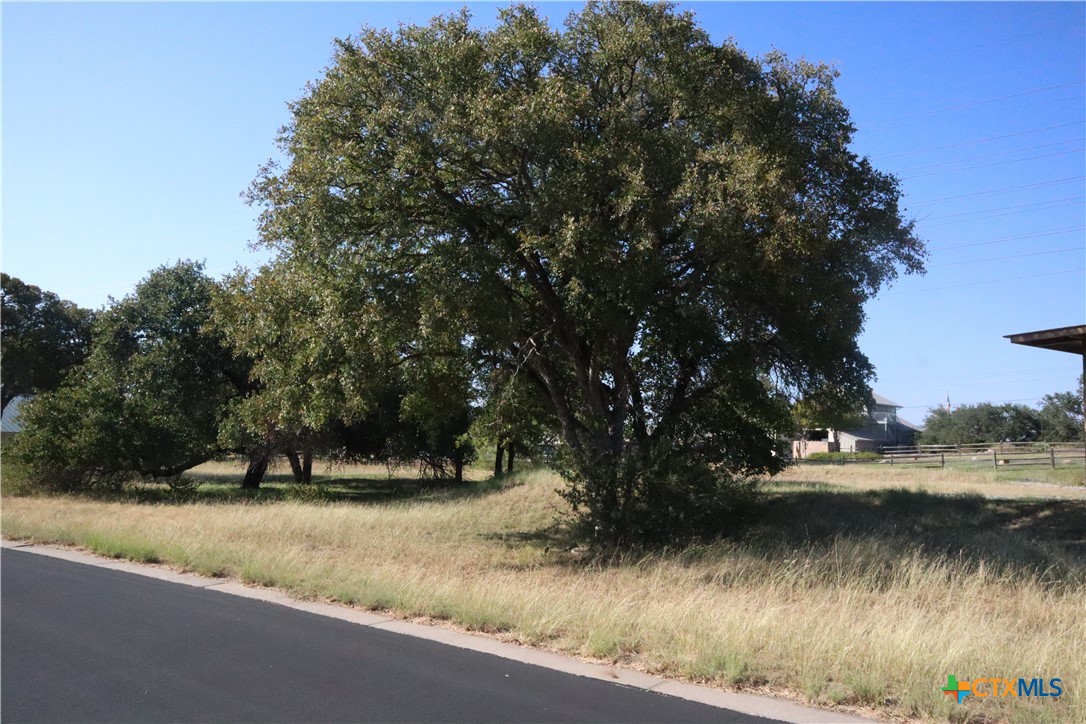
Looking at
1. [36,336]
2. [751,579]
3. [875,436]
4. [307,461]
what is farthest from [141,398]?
[875,436]

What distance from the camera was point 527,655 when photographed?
734 centimetres

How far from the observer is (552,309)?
15.1 metres

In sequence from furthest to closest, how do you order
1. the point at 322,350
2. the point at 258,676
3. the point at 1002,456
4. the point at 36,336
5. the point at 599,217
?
1. the point at 1002,456
2. the point at 36,336
3. the point at 322,350
4. the point at 599,217
5. the point at 258,676

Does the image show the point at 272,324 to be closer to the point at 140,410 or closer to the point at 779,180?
the point at 779,180

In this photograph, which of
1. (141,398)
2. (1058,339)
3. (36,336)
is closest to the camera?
(1058,339)

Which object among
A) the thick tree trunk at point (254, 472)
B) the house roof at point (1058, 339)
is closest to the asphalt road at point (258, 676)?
the house roof at point (1058, 339)

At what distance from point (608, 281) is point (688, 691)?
25.0 feet

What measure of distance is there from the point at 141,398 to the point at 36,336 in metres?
19.4

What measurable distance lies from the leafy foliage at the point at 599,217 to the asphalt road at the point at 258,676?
19.1ft

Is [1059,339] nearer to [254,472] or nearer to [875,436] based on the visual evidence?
[254,472]

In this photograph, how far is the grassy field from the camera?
652 cm

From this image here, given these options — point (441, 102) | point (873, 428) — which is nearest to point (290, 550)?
point (441, 102)

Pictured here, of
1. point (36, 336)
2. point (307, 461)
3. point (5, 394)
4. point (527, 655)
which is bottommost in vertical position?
point (527, 655)

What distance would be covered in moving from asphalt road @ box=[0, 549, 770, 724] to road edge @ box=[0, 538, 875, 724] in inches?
6.8
